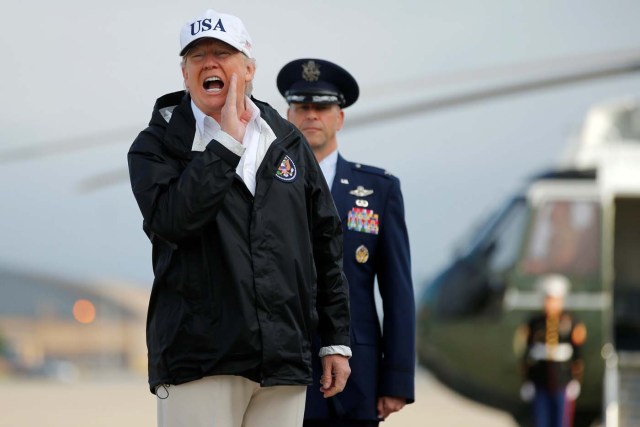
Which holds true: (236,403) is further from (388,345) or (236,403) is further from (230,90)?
(388,345)

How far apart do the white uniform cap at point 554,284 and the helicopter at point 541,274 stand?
5 centimetres

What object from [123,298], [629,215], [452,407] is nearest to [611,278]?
[629,215]

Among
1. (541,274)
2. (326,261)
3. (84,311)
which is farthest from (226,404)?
(84,311)

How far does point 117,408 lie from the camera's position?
428 inches

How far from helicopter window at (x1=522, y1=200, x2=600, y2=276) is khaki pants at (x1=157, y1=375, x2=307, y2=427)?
821 cm

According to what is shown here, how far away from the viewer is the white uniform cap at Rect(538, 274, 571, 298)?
10.1m

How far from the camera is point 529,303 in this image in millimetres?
10328

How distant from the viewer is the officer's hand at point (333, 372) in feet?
Result: 8.71

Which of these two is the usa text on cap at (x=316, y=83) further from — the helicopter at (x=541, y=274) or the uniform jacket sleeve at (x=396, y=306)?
the helicopter at (x=541, y=274)

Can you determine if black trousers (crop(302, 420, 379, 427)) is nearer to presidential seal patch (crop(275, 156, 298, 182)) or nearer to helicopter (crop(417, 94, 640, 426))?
presidential seal patch (crop(275, 156, 298, 182))

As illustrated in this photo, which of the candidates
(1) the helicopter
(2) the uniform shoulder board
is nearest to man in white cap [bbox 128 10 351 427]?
(2) the uniform shoulder board

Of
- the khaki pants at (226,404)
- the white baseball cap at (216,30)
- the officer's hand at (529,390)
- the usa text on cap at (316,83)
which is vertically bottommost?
the officer's hand at (529,390)

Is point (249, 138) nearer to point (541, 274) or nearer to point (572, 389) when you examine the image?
point (572, 389)

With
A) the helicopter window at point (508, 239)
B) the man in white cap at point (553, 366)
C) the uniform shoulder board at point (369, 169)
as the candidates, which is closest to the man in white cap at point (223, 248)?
the uniform shoulder board at point (369, 169)
